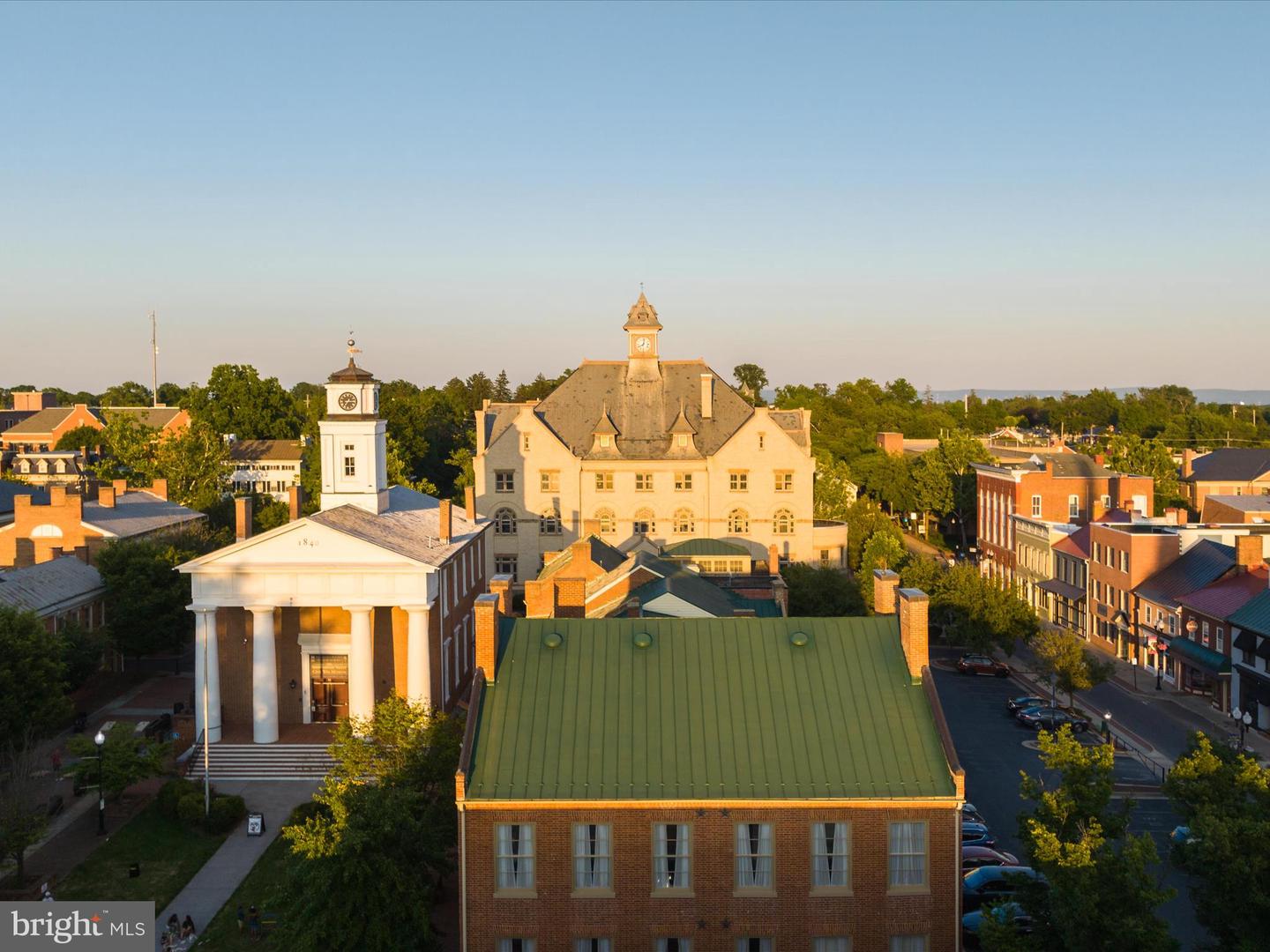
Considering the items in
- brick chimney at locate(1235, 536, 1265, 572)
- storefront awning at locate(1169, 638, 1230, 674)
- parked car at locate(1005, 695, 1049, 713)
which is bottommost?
parked car at locate(1005, 695, 1049, 713)

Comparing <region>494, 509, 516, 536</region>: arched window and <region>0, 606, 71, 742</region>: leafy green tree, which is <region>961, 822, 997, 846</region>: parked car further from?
<region>494, 509, 516, 536</region>: arched window

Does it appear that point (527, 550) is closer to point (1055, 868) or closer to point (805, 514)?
point (805, 514)

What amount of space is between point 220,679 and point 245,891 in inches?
601

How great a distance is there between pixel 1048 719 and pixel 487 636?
31.9 metres

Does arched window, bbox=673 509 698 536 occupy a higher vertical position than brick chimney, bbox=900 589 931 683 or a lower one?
lower

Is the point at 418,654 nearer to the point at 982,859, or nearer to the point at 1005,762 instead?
the point at 982,859

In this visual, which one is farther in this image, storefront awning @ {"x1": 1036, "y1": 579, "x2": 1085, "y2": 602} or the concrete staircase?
storefront awning @ {"x1": 1036, "y1": 579, "x2": 1085, "y2": 602}

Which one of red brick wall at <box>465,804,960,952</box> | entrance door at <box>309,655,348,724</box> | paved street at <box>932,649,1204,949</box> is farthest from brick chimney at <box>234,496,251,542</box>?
paved street at <box>932,649,1204,949</box>

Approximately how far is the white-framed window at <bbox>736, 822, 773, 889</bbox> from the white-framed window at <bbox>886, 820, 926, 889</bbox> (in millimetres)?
2785

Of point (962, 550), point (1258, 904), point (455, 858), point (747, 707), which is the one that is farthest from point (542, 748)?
point (962, 550)

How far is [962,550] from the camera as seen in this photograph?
370 ft

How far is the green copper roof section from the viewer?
2792 centimetres

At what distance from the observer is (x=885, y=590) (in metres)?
35.2

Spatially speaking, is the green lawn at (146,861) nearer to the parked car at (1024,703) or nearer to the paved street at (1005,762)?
the paved street at (1005,762)
